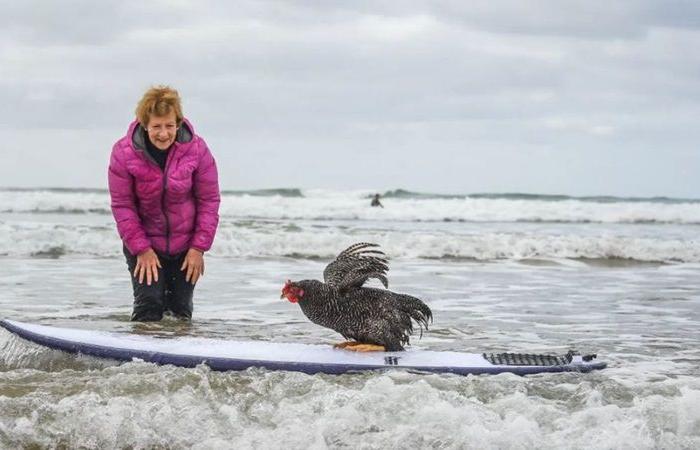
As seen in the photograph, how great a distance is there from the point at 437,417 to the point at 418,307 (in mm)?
1629

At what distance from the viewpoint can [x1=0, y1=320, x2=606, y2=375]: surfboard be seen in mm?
6391

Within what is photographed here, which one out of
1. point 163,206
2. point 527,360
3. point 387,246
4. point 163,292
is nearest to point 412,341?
point 527,360

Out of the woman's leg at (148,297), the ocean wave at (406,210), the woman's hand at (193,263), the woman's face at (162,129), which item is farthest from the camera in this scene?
the ocean wave at (406,210)

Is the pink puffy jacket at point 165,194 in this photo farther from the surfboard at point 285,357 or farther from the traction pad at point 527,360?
the traction pad at point 527,360

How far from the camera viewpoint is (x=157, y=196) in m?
7.48

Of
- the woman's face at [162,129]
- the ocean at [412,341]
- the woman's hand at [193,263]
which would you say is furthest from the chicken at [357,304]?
the woman's face at [162,129]

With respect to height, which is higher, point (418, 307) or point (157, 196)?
point (157, 196)

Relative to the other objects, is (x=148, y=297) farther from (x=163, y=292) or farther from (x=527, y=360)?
(x=527, y=360)

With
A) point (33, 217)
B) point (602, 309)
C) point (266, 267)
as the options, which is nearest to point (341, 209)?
point (33, 217)

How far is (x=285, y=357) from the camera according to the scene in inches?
256

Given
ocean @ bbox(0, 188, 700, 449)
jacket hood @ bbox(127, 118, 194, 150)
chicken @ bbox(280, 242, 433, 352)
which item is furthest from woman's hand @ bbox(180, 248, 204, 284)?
chicken @ bbox(280, 242, 433, 352)

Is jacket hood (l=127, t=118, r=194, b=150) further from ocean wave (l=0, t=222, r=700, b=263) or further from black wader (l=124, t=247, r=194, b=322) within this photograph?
ocean wave (l=0, t=222, r=700, b=263)

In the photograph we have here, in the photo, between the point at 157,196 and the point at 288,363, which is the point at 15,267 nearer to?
the point at 157,196

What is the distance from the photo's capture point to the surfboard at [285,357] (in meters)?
6.39
